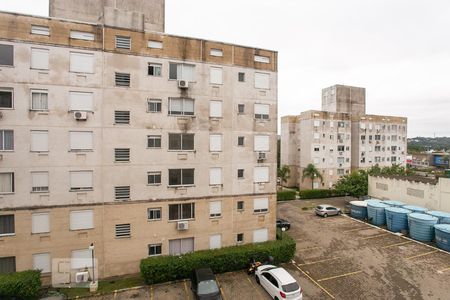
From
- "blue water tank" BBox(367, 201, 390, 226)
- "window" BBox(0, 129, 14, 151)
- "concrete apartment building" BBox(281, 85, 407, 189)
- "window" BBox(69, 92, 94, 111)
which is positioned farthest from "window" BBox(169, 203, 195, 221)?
"concrete apartment building" BBox(281, 85, 407, 189)

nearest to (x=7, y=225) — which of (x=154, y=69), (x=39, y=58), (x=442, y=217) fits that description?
(x=39, y=58)

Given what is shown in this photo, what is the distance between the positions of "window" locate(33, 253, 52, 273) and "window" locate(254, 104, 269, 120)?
19.6m

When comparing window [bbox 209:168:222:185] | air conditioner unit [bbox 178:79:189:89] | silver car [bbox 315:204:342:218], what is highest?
air conditioner unit [bbox 178:79:189:89]

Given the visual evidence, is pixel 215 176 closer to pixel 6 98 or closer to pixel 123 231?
pixel 123 231

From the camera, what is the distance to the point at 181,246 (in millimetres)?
20203

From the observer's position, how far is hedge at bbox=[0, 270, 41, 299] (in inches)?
581

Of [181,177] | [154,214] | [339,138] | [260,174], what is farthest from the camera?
[339,138]

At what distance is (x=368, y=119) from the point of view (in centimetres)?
5662

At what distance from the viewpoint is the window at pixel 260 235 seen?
872 inches

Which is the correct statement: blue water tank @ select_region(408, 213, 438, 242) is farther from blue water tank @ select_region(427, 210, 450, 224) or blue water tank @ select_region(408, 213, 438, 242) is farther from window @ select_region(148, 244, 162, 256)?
window @ select_region(148, 244, 162, 256)

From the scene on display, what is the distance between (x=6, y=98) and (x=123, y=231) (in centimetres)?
1233

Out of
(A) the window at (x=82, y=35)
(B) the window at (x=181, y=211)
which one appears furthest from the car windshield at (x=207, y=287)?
(A) the window at (x=82, y=35)

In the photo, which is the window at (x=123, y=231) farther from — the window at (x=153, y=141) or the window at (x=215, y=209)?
the window at (x=215, y=209)

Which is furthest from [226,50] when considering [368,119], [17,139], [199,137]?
[368,119]
